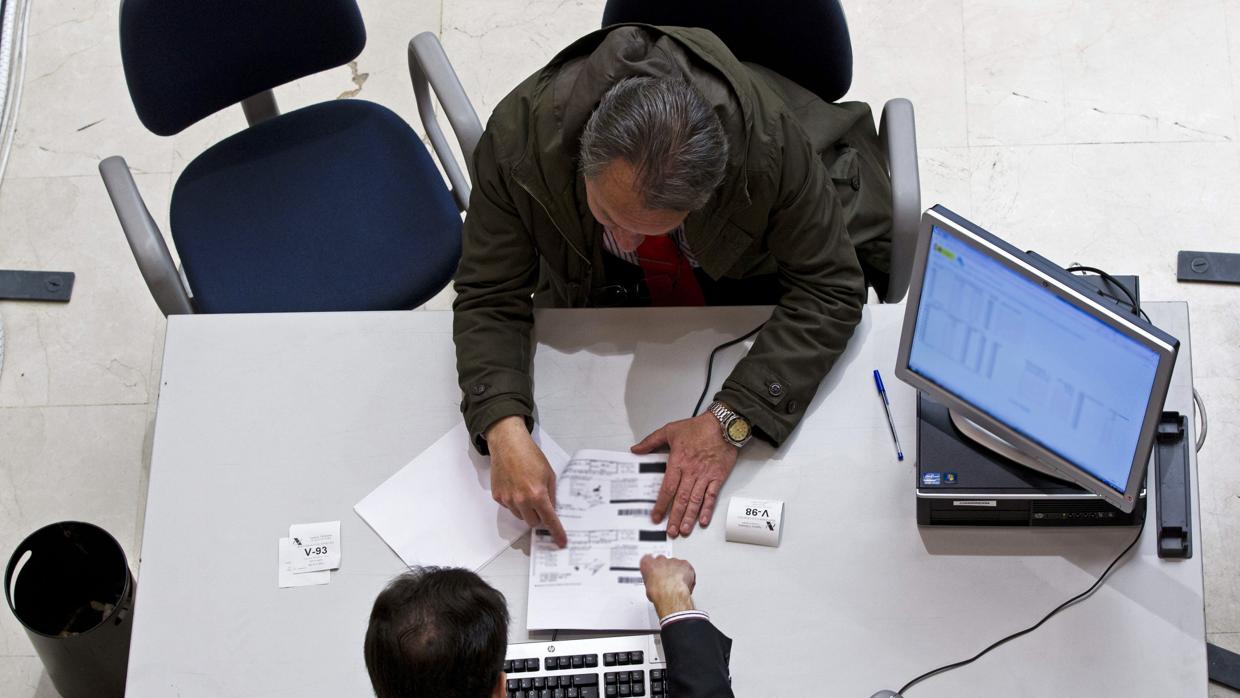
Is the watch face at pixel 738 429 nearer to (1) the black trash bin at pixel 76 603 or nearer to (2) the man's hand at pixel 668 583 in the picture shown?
(2) the man's hand at pixel 668 583

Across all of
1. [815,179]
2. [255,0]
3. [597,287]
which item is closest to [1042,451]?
[815,179]

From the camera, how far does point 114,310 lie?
9.93 ft

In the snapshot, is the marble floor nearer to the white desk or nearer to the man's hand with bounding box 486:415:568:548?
the white desk

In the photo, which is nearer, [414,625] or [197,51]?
[414,625]

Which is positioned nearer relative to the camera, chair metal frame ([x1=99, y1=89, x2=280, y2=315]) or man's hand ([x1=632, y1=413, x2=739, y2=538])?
man's hand ([x1=632, y1=413, x2=739, y2=538])

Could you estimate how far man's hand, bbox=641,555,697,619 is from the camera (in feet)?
5.71

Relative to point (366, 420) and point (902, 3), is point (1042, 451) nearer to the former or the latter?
point (366, 420)

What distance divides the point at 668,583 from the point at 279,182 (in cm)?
130

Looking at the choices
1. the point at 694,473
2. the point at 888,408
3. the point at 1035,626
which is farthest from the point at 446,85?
the point at 1035,626

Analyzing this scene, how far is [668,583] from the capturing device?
1.76 metres

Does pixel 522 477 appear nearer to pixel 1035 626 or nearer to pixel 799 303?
pixel 799 303

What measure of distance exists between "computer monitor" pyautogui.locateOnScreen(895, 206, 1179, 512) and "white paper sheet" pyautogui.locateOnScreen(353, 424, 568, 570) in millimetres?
640

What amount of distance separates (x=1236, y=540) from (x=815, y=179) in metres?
1.49

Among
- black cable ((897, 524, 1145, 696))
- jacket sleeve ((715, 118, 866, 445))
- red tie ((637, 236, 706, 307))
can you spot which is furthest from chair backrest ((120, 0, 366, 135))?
black cable ((897, 524, 1145, 696))
